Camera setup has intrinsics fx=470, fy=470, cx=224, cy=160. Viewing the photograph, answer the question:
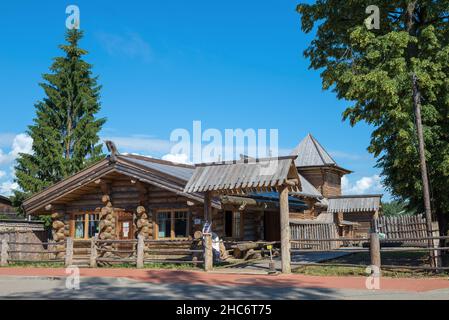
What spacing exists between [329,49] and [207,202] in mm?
9369

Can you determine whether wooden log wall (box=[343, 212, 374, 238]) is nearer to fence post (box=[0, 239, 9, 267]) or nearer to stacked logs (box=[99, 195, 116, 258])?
stacked logs (box=[99, 195, 116, 258])

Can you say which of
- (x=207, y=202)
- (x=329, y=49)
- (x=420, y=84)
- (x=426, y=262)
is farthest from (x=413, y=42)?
(x=207, y=202)

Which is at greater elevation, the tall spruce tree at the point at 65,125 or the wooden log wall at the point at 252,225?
the tall spruce tree at the point at 65,125

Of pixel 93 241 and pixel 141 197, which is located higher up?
A: pixel 141 197

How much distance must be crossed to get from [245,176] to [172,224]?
6.30 m

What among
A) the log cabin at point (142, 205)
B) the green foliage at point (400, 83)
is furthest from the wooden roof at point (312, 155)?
the green foliage at point (400, 83)

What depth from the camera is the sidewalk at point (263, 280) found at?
12.3m

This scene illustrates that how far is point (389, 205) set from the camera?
4788 inches

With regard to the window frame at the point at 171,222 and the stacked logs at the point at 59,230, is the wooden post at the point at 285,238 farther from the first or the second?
the stacked logs at the point at 59,230

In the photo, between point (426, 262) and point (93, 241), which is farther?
point (93, 241)

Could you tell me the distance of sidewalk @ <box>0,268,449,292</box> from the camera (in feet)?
40.3

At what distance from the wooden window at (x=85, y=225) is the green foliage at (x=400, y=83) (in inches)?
526

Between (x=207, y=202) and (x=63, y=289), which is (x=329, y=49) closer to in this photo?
(x=207, y=202)

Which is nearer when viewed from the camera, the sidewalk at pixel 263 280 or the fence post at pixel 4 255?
the sidewalk at pixel 263 280
